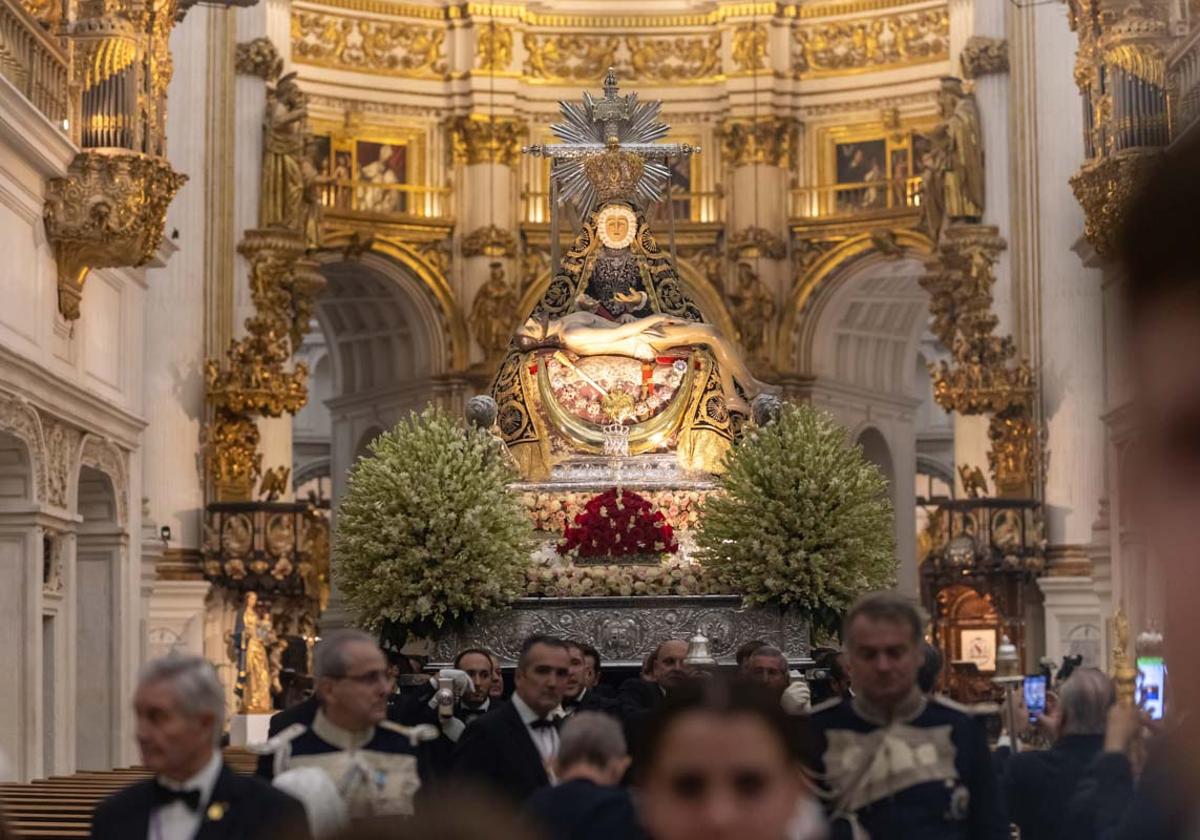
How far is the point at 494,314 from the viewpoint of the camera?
121ft

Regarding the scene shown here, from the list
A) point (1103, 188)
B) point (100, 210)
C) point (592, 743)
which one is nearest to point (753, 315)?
point (1103, 188)

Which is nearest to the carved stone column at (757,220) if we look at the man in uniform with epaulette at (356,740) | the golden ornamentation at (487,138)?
the golden ornamentation at (487,138)

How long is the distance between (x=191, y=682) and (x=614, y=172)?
1648 cm

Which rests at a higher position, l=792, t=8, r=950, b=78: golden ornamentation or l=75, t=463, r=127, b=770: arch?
l=792, t=8, r=950, b=78: golden ornamentation

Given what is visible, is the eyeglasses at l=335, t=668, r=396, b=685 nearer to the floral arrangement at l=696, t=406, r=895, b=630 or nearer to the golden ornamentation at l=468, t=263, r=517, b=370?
the floral arrangement at l=696, t=406, r=895, b=630

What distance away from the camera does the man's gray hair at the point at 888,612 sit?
6.80 metres

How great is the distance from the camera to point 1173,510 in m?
3.77

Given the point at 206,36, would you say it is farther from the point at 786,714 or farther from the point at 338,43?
the point at 786,714

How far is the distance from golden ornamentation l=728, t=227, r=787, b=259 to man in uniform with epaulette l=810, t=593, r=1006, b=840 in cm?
3027

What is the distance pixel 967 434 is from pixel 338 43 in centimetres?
1144

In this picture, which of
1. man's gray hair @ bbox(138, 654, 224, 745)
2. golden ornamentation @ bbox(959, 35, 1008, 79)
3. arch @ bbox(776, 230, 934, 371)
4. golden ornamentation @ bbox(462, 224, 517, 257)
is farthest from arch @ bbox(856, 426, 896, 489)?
man's gray hair @ bbox(138, 654, 224, 745)

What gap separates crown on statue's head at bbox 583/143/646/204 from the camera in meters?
22.5

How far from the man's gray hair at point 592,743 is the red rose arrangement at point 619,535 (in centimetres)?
1242

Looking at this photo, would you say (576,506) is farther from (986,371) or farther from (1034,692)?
(986,371)
